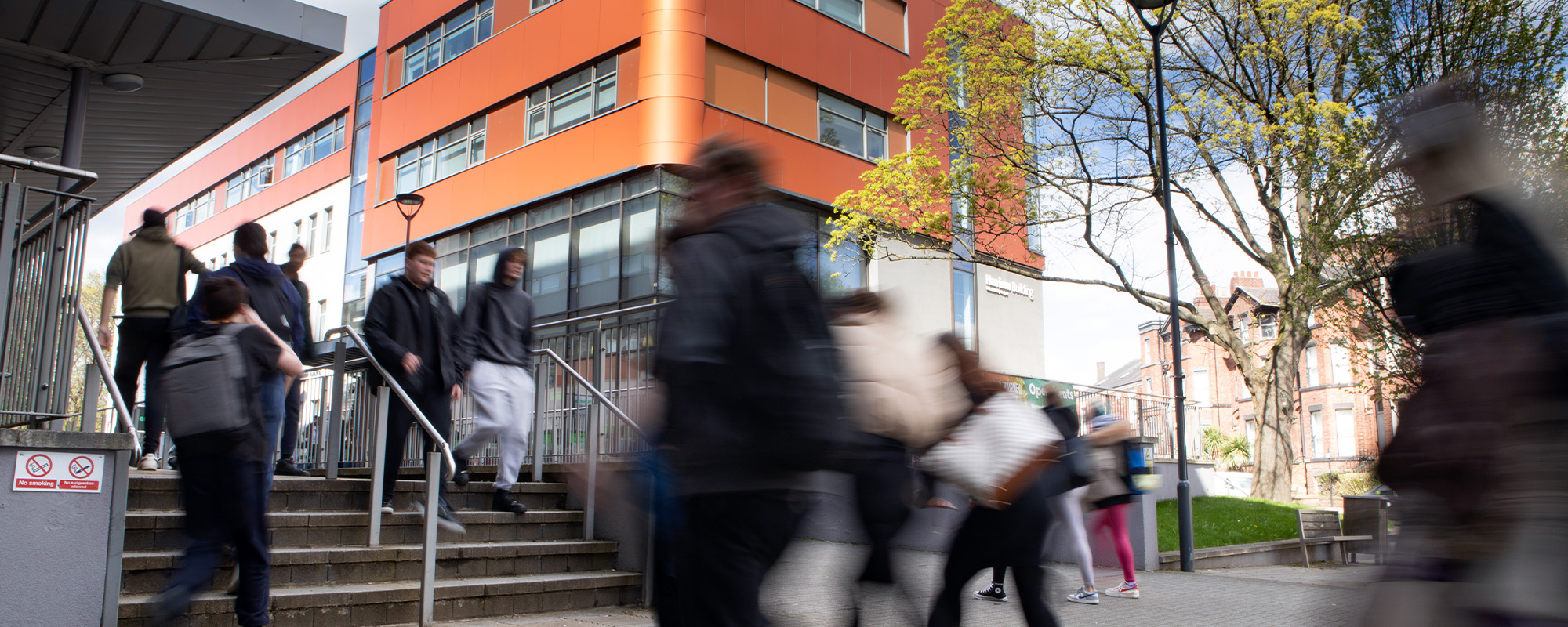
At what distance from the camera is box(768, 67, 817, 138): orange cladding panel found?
2250cm

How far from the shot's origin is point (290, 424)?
7.89 metres

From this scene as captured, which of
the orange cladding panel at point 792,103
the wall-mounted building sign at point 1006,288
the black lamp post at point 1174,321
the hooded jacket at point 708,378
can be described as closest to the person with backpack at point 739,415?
the hooded jacket at point 708,378

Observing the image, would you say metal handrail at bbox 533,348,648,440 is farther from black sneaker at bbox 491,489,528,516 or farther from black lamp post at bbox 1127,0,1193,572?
black lamp post at bbox 1127,0,1193,572

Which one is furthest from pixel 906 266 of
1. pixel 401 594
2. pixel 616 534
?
pixel 401 594

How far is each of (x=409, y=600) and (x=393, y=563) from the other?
1.37 ft

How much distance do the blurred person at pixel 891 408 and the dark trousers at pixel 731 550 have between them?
5.80 feet

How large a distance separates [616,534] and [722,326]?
553 centimetres

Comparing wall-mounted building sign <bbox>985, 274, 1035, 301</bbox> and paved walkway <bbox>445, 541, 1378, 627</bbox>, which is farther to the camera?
wall-mounted building sign <bbox>985, 274, 1035, 301</bbox>

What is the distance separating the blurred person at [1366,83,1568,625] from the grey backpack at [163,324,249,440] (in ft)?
14.5

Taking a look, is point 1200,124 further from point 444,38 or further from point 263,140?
point 263,140

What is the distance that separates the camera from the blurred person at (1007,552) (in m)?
4.16

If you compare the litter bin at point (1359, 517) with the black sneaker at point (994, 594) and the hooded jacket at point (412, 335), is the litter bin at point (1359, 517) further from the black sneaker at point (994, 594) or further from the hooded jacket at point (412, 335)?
the hooded jacket at point (412, 335)

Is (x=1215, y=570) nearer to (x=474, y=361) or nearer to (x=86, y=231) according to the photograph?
(x=474, y=361)

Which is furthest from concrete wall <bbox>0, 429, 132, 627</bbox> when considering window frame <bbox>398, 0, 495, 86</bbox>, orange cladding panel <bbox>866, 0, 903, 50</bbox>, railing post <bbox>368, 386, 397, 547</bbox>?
orange cladding panel <bbox>866, 0, 903, 50</bbox>
